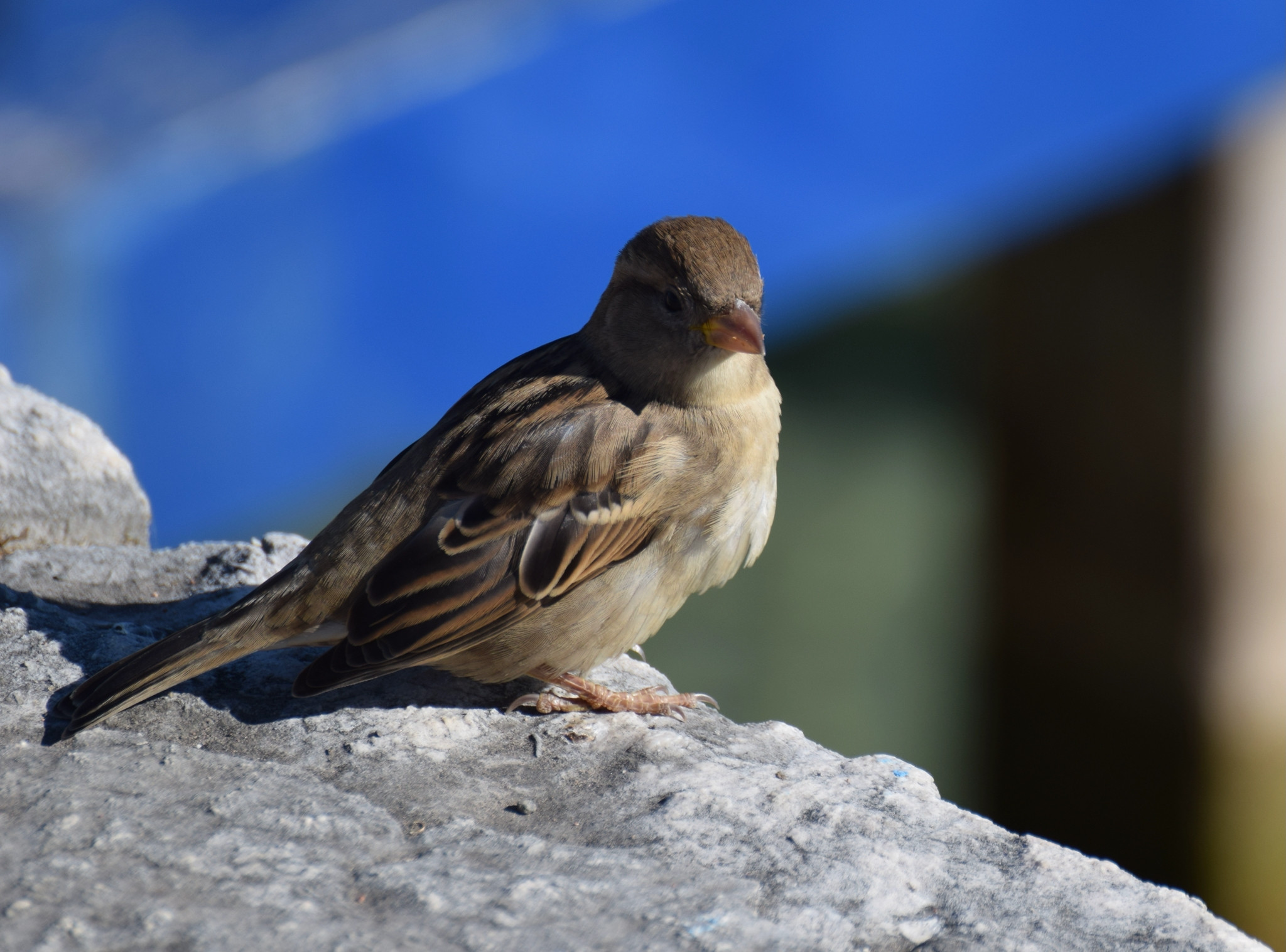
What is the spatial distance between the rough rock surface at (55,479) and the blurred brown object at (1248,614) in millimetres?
6511

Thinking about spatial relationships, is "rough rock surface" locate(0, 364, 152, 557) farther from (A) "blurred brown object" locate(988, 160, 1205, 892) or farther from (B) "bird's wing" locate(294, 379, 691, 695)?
(A) "blurred brown object" locate(988, 160, 1205, 892)

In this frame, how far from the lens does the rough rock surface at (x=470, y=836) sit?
83.2 inches

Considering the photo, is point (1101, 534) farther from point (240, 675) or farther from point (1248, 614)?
point (240, 675)

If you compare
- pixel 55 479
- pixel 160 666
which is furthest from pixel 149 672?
pixel 55 479

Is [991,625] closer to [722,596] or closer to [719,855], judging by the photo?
[722,596]

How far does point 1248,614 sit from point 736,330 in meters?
5.65

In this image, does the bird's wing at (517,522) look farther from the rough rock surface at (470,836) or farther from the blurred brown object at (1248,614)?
the blurred brown object at (1248,614)

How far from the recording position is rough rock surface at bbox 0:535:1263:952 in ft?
6.93

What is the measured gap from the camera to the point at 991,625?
29.0 feet

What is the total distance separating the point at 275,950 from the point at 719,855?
0.93 meters

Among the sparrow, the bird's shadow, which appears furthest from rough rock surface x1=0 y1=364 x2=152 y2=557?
the sparrow

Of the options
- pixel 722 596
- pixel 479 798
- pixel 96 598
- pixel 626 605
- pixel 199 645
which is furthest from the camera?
pixel 722 596

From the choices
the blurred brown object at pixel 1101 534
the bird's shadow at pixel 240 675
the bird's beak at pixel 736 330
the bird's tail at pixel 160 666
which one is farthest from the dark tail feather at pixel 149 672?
the blurred brown object at pixel 1101 534

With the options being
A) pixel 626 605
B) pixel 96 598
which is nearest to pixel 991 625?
pixel 626 605
